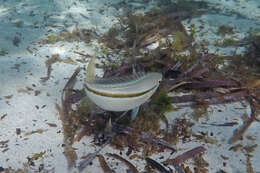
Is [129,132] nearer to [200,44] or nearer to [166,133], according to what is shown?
[166,133]

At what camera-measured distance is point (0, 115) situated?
319cm

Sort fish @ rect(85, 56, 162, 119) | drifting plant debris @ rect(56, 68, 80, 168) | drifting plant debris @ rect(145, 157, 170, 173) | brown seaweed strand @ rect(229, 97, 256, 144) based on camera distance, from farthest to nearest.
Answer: brown seaweed strand @ rect(229, 97, 256, 144), drifting plant debris @ rect(56, 68, 80, 168), drifting plant debris @ rect(145, 157, 170, 173), fish @ rect(85, 56, 162, 119)

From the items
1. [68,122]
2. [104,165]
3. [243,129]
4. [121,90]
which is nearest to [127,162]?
[104,165]

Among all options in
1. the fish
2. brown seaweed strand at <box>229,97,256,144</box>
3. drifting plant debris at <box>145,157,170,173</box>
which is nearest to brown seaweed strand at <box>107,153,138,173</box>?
drifting plant debris at <box>145,157,170,173</box>

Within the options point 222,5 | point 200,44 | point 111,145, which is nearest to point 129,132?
point 111,145

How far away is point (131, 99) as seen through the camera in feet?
7.55

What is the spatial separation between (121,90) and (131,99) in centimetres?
15

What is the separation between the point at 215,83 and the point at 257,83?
0.61 m

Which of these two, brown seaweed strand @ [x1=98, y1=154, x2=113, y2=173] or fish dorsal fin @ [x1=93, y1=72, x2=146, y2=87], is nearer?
fish dorsal fin @ [x1=93, y1=72, x2=146, y2=87]

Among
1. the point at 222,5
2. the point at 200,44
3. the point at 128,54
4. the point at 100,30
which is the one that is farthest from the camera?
the point at 222,5

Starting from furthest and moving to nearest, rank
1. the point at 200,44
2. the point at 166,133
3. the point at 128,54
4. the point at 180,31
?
1. the point at 180,31
2. the point at 200,44
3. the point at 128,54
4. the point at 166,133

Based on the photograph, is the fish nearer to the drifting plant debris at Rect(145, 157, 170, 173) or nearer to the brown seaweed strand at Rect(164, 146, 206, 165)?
the drifting plant debris at Rect(145, 157, 170, 173)

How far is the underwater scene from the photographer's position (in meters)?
2.55

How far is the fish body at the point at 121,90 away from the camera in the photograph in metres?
2.24
